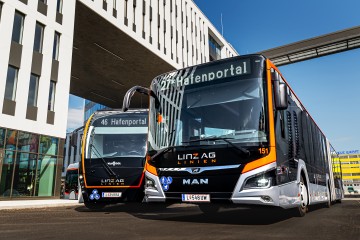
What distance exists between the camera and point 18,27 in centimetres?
1747

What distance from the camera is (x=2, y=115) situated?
15.8m

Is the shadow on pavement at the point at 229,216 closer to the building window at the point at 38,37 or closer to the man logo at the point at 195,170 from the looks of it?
the man logo at the point at 195,170

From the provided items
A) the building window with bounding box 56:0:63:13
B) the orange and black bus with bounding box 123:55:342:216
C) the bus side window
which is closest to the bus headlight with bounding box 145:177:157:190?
the orange and black bus with bounding box 123:55:342:216

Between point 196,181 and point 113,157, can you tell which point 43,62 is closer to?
point 113,157

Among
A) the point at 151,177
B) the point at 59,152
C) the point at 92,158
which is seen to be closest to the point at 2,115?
the point at 59,152

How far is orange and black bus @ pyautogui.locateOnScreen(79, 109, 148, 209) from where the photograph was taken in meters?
9.20

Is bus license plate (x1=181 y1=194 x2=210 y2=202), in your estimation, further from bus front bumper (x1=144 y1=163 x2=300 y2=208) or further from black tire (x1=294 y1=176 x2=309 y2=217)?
black tire (x1=294 y1=176 x2=309 y2=217)

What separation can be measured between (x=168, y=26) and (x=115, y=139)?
23.2 metres

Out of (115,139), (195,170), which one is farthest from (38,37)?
(195,170)

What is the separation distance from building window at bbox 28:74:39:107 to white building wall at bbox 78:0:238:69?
20.5ft

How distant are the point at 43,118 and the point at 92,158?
9.71 meters

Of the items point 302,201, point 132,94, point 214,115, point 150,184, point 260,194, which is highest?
point 132,94

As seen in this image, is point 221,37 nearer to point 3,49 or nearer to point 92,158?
point 3,49

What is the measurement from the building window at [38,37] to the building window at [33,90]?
1.62m
